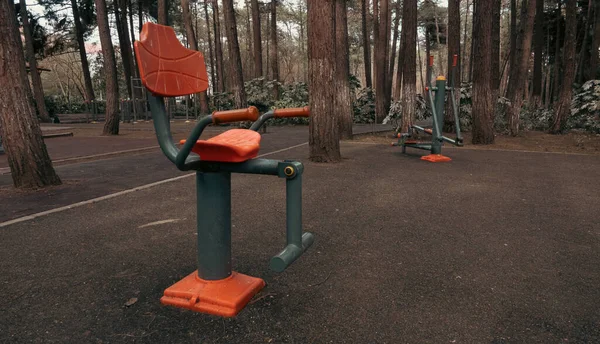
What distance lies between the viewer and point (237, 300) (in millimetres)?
2201

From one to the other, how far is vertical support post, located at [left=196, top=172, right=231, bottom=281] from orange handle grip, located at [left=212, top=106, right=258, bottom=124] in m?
0.52

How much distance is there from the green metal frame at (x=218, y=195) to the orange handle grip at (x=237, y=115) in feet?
0.19

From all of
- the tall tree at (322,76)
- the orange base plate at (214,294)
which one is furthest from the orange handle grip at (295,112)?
the tall tree at (322,76)

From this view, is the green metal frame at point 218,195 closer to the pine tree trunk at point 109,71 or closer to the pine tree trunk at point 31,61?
the pine tree trunk at point 109,71

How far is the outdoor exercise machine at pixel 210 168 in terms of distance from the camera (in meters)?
1.92

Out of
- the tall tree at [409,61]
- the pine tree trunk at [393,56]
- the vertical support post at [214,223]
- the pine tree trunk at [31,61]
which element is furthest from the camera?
the pine tree trunk at [393,56]

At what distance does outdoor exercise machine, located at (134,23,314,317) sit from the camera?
1.92 metres

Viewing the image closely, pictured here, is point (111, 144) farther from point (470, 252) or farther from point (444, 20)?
point (444, 20)

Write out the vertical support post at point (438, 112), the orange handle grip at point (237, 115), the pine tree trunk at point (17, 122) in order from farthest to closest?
the vertical support post at point (438, 112), the pine tree trunk at point (17, 122), the orange handle grip at point (237, 115)

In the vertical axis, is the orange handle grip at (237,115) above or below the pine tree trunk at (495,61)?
below

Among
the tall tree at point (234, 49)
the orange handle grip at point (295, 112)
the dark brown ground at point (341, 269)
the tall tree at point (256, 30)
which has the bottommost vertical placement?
the dark brown ground at point (341, 269)

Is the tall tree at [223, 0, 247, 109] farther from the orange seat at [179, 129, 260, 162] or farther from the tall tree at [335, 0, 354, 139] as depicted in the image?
the orange seat at [179, 129, 260, 162]

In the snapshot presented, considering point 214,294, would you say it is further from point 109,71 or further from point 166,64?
point 109,71

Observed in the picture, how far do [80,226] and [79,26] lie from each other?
26.2m
